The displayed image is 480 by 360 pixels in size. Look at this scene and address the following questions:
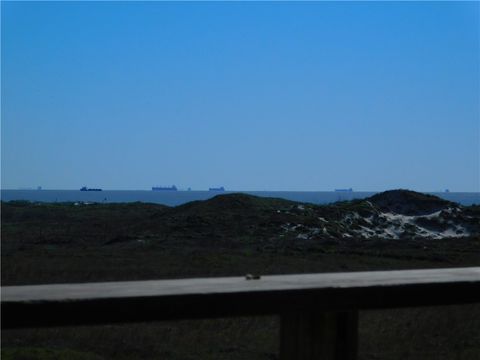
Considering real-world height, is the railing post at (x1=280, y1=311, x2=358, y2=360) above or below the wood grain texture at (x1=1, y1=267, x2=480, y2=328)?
below

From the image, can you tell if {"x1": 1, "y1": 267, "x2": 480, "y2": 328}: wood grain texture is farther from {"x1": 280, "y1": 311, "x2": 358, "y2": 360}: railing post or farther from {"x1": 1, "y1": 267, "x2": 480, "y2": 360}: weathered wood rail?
{"x1": 280, "y1": 311, "x2": 358, "y2": 360}: railing post

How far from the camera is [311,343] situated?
2602 millimetres

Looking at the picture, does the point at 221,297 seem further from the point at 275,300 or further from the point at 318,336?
the point at 318,336

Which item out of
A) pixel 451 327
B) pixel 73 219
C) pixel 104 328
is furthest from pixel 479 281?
pixel 73 219

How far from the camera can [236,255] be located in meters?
19.9

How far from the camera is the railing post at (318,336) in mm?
2602

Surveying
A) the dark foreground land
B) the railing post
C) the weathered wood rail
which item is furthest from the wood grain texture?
the dark foreground land

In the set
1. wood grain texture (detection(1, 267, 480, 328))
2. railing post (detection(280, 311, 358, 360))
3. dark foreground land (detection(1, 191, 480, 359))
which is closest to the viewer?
wood grain texture (detection(1, 267, 480, 328))

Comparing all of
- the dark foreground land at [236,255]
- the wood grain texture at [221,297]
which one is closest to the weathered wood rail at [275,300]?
the wood grain texture at [221,297]

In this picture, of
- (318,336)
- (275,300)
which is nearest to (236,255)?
(318,336)

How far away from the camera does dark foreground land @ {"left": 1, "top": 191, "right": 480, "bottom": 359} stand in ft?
23.0

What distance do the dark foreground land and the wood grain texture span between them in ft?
11.8

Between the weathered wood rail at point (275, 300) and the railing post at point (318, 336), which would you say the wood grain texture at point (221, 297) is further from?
the railing post at point (318, 336)

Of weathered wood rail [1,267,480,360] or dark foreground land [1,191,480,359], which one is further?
dark foreground land [1,191,480,359]
